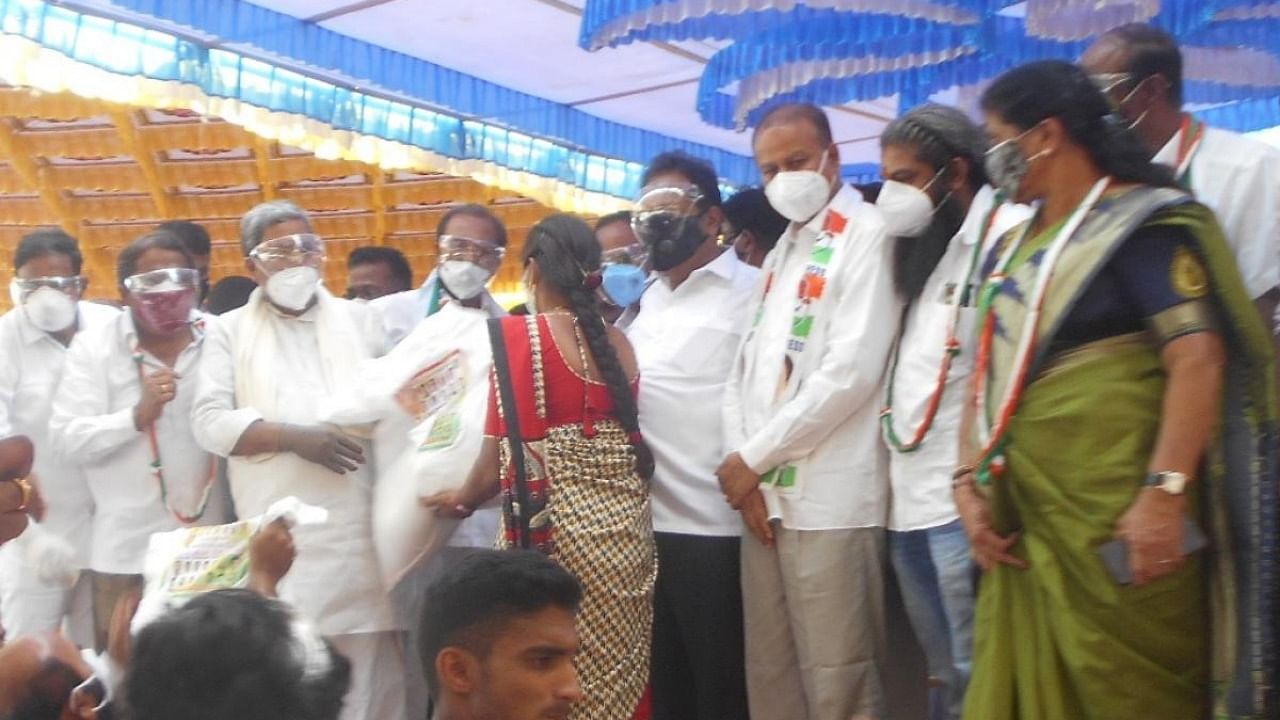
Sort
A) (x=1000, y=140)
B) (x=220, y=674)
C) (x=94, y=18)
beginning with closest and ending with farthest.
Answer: (x=220, y=674), (x=1000, y=140), (x=94, y=18)

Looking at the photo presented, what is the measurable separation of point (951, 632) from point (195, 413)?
2051 millimetres

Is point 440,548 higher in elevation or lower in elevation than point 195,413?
lower

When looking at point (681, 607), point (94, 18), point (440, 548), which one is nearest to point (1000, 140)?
point (681, 607)

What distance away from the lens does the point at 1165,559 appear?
7.39 ft

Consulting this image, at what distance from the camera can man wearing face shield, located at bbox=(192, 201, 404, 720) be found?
3.32 metres

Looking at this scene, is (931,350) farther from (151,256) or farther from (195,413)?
(151,256)

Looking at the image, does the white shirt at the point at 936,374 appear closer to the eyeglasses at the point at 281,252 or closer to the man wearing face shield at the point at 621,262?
the man wearing face shield at the point at 621,262

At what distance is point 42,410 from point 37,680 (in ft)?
7.78

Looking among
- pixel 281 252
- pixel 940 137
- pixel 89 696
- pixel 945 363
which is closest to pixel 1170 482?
pixel 945 363

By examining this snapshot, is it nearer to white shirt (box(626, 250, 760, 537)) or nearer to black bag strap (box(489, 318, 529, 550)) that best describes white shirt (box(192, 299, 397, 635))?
black bag strap (box(489, 318, 529, 550))

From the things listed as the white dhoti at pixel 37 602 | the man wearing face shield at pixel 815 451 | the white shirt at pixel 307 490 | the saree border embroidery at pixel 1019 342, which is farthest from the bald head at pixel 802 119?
the white dhoti at pixel 37 602

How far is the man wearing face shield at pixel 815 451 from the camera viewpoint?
3086 millimetres

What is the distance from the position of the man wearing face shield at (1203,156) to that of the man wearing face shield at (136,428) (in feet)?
8.27

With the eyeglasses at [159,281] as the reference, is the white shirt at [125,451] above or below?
below
